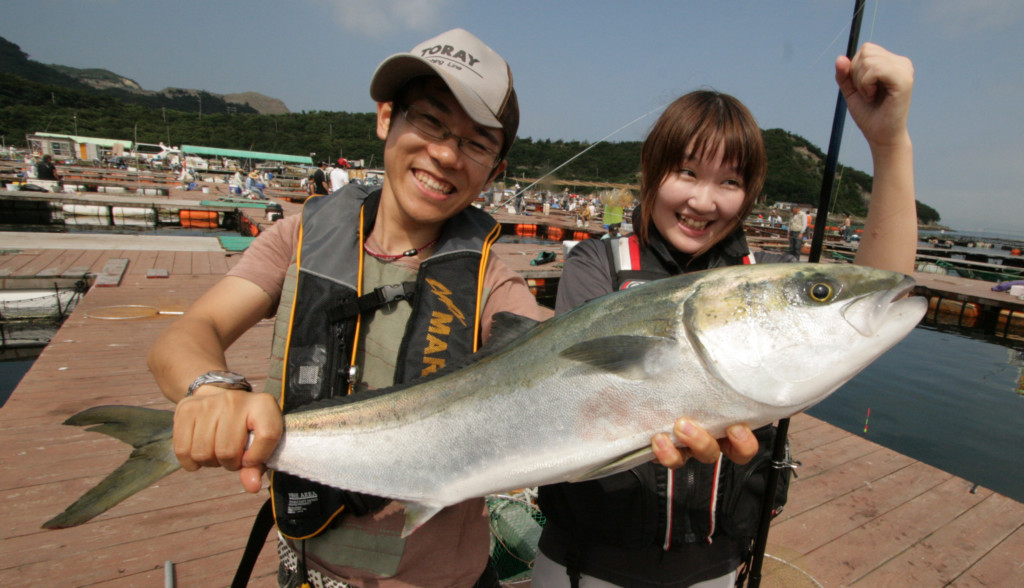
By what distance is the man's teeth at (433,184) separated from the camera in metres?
2.02

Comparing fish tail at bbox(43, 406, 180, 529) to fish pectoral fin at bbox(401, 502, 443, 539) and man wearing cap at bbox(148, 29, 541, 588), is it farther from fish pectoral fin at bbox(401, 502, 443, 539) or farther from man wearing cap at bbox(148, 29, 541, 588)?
fish pectoral fin at bbox(401, 502, 443, 539)

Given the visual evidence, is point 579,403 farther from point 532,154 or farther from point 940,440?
point 532,154

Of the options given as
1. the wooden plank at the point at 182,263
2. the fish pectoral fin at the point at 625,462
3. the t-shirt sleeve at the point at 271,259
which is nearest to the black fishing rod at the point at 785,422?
the fish pectoral fin at the point at 625,462

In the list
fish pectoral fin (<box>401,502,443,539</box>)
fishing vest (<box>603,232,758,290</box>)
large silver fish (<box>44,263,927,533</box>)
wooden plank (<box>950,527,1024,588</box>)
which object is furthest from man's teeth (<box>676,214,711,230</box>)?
wooden plank (<box>950,527,1024,588</box>)

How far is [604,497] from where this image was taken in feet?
6.46

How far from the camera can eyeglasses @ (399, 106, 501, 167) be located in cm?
198

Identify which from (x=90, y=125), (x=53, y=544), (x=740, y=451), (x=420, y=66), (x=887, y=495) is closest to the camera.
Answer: (x=740, y=451)

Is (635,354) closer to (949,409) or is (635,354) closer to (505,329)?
(505,329)

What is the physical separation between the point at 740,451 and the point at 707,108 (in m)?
1.41

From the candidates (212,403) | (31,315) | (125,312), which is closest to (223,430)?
(212,403)

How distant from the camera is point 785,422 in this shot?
2.05 meters

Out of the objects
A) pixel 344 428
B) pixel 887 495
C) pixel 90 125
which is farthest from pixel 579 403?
pixel 90 125

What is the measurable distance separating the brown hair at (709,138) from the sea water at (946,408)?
30.1 feet

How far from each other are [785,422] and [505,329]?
1.26m
